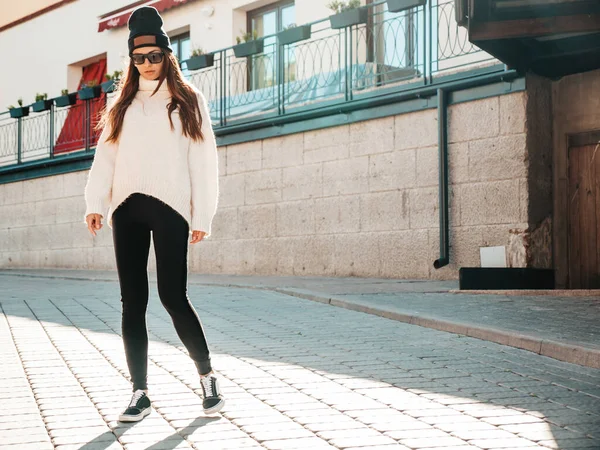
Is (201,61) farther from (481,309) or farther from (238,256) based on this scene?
(481,309)

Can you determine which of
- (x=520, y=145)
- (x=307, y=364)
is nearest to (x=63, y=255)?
(x=520, y=145)

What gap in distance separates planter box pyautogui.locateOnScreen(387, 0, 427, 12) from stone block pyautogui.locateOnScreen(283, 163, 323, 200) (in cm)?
267

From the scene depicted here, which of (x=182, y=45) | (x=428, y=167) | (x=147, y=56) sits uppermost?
(x=182, y=45)

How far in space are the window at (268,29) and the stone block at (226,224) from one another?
224 centimetres

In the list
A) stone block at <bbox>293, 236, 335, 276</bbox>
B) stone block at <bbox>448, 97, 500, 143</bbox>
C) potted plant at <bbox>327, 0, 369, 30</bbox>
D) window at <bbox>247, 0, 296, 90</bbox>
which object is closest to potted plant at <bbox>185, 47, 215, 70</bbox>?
window at <bbox>247, 0, 296, 90</bbox>

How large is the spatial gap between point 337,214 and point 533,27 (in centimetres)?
524

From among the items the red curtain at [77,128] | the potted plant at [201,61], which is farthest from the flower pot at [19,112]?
the potted plant at [201,61]

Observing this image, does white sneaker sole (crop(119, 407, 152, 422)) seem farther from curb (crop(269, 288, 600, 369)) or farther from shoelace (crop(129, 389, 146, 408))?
curb (crop(269, 288, 600, 369))

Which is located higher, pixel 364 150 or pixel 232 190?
pixel 364 150

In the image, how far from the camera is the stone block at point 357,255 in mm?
13055

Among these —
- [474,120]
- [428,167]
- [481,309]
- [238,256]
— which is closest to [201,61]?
[238,256]

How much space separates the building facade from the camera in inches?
458

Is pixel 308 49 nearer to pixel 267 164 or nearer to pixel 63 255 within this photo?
pixel 267 164

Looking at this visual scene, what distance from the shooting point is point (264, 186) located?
14.8m
